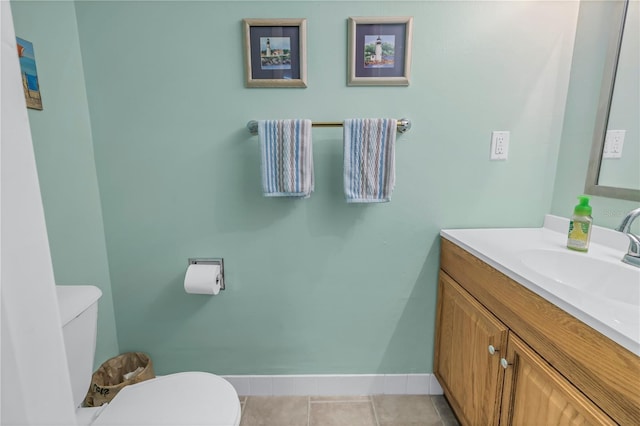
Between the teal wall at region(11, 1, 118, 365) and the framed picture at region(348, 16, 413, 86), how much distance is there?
1.17 meters

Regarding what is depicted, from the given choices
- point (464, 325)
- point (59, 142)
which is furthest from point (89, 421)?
point (464, 325)

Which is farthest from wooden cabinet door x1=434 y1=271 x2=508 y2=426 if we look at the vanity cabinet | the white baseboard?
the white baseboard

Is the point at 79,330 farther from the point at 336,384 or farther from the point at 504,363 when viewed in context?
the point at 504,363

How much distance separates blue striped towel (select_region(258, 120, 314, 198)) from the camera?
122cm

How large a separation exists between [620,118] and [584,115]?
5.4 inches

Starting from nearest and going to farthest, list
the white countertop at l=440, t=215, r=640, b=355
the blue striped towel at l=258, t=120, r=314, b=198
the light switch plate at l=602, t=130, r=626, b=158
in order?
the white countertop at l=440, t=215, r=640, b=355 < the light switch plate at l=602, t=130, r=626, b=158 < the blue striped towel at l=258, t=120, r=314, b=198

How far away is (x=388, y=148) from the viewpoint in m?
1.24

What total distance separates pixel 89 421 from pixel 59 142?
3.39ft

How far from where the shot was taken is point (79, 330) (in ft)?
3.04

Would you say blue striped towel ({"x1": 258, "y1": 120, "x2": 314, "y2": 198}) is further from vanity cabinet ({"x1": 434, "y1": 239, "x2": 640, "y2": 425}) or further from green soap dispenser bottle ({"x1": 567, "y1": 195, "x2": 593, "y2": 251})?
green soap dispenser bottle ({"x1": 567, "y1": 195, "x2": 593, "y2": 251})

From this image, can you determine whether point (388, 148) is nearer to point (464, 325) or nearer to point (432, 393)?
point (464, 325)

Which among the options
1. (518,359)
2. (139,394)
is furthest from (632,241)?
(139,394)

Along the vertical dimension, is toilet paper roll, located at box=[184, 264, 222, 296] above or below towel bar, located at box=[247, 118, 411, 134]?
below

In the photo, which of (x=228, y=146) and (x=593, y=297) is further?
(x=228, y=146)
